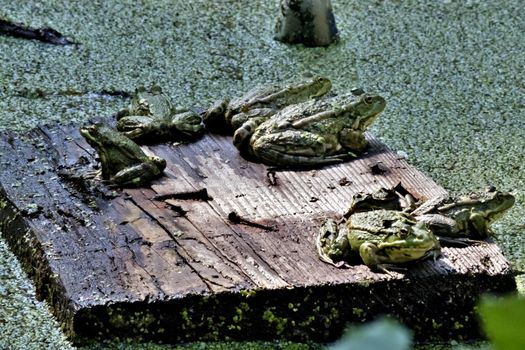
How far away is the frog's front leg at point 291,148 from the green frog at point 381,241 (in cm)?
53

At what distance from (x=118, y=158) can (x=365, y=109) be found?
0.78 m

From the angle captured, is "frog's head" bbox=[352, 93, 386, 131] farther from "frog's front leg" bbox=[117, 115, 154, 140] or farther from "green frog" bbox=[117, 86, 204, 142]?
"frog's front leg" bbox=[117, 115, 154, 140]

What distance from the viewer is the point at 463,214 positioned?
2178 mm

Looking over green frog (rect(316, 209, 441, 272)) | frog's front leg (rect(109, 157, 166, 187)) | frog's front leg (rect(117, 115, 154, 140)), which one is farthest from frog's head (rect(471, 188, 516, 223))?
frog's front leg (rect(117, 115, 154, 140))

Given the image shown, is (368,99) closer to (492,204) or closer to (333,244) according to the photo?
(492,204)

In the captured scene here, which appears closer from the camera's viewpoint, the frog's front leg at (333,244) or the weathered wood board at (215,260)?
the weathered wood board at (215,260)

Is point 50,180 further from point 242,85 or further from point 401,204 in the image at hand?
point 242,85

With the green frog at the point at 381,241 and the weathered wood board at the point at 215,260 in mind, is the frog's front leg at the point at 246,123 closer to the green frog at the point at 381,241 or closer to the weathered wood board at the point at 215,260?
the weathered wood board at the point at 215,260

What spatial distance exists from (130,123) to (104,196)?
1.42 ft

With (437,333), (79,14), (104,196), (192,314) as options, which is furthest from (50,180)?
(79,14)

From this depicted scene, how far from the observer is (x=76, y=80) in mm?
3510

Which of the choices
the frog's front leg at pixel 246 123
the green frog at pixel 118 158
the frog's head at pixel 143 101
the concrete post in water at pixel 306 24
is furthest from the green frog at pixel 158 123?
the concrete post in water at pixel 306 24

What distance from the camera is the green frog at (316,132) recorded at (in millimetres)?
2539

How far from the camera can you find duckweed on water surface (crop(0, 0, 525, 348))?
3197mm
